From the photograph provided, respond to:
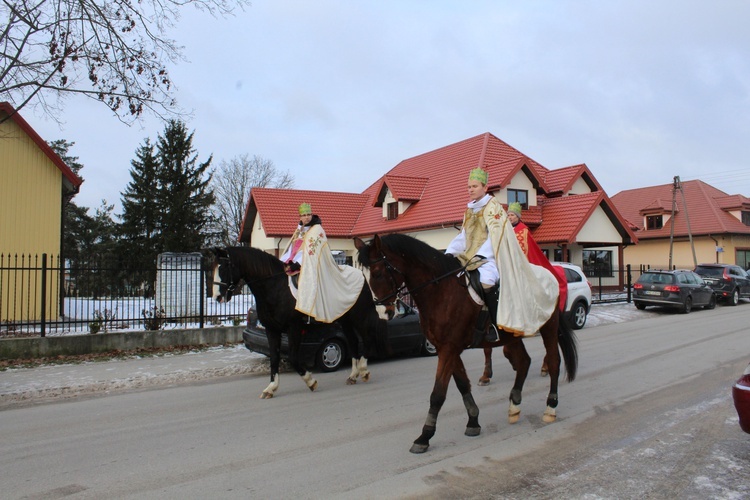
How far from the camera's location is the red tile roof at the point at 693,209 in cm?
3703

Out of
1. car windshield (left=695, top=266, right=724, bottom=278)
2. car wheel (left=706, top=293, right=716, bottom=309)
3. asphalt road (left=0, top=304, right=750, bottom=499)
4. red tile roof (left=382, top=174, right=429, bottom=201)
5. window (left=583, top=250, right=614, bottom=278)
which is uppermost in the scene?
red tile roof (left=382, top=174, right=429, bottom=201)

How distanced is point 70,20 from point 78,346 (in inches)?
243

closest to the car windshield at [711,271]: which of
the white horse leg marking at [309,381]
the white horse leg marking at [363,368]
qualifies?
the white horse leg marking at [363,368]

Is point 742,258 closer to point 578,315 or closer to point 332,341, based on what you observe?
point 578,315

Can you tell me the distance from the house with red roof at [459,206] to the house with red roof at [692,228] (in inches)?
405

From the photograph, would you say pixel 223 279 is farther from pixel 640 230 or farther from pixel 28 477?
pixel 640 230

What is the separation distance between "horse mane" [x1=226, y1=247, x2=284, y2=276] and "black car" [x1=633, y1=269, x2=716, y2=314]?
662 inches

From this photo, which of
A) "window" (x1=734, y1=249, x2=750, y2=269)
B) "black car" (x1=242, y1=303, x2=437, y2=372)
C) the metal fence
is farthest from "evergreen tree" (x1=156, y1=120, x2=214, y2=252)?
"window" (x1=734, y1=249, x2=750, y2=269)

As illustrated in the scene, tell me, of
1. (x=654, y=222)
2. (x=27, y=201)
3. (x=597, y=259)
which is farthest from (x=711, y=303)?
(x=27, y=201)

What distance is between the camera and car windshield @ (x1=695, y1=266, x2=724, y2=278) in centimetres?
2332

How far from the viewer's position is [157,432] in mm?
5711

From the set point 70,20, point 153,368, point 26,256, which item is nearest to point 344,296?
point 153,368

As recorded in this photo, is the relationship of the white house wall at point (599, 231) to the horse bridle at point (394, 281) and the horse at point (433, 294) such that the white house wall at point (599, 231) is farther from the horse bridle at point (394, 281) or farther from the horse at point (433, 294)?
the horse bridle at point (394, 281)

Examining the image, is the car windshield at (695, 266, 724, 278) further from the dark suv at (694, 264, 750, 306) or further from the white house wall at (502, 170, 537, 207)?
the white house wall at (502, 170, 537, 207)
